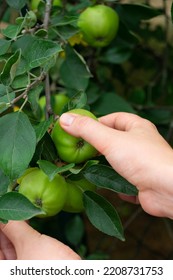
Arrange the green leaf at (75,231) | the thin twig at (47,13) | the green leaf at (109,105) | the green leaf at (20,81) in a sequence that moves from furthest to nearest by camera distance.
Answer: the green leaf at (75,231), the green leaf at (109,105), the thin twig at (47,13), the green leaf at (20,81)

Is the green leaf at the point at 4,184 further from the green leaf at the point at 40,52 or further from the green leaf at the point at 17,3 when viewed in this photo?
the green leaf at the point at 17,3

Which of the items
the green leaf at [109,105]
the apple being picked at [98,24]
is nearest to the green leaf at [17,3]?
the apple being picked at [98,24]

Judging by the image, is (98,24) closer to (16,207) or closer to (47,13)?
(47,13)

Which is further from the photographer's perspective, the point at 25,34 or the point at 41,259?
the point at 25,34

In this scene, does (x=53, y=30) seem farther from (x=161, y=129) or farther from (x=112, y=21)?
(x=161, y=129)

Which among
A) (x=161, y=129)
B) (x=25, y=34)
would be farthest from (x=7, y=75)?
(x=161, y=129)

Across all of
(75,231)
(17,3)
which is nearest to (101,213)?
(17,3)

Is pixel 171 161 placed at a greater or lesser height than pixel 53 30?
lesser

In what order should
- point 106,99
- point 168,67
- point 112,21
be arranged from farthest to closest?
1. point 168,67
2. point 106,99
3. point 112,21
